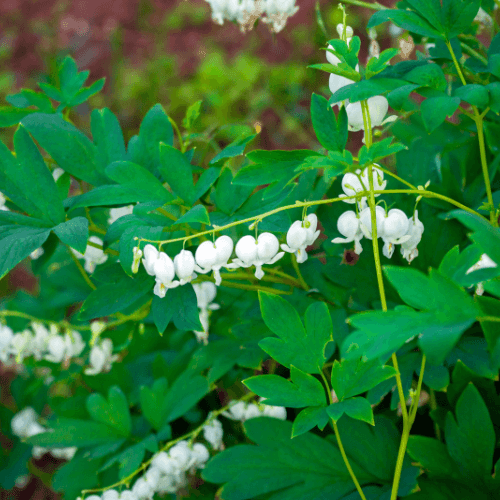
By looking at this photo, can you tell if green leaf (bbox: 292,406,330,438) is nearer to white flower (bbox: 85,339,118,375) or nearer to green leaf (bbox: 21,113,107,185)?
green leaf (bbox: 21,113,107,185)

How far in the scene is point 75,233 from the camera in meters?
0.87

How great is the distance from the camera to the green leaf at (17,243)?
0.85 metres

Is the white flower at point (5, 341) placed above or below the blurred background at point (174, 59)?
below

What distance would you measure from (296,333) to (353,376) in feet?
0.41

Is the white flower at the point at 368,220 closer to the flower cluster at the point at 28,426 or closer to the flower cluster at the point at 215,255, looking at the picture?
the flower cluster at the point at 215,255

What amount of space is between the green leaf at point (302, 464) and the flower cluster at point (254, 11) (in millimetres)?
1016

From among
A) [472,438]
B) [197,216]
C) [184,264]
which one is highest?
[197,216]

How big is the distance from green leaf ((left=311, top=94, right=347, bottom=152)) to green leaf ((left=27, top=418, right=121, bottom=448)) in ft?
3.04

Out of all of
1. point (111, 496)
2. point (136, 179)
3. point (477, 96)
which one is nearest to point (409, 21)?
point (477, 96)

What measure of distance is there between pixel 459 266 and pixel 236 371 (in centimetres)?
86

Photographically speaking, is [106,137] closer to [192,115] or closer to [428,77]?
[192,115]

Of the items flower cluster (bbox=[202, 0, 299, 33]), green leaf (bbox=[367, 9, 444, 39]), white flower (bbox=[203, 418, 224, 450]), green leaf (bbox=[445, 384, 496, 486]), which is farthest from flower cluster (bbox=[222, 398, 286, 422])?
flower cluster (bbox=[202, 0, 299, 33])

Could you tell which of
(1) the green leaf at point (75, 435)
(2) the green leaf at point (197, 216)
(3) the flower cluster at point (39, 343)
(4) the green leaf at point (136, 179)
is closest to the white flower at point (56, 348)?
(3) the flower cluster at point (39, 343)

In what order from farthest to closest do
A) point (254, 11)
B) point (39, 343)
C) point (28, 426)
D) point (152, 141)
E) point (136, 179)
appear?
1. point (28, 426)
2. point (39, 343)
3. point (254, 11)
4. point (152, 141)
5. point (136, 179)
